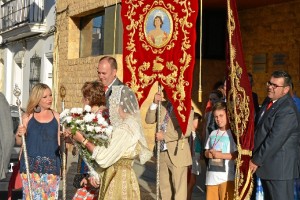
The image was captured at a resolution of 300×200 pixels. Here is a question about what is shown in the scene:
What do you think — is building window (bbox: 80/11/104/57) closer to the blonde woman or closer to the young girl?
the blonde woman

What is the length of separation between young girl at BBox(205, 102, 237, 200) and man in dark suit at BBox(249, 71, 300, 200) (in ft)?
1.21

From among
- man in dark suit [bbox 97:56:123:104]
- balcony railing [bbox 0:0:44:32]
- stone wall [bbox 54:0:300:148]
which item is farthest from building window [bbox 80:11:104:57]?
man in dark suit [bbox 97:56:123:104]

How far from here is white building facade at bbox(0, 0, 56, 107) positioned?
2159cm

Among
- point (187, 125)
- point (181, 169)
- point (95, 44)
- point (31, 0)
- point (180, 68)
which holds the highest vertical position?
point (31, 0)

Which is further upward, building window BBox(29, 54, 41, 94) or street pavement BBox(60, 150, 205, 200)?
building window BBox(29, 54, 41, 94)

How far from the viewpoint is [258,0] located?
46.0 ft

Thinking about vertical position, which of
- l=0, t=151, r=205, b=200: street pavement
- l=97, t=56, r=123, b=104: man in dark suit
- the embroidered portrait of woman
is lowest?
l=0, t=151, r=205, b=200: street pavement

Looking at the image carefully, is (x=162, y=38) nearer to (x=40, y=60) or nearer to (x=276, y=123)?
(x=276, y=123)

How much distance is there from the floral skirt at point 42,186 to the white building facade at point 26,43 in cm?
1379

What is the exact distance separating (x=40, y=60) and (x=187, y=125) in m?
15.1

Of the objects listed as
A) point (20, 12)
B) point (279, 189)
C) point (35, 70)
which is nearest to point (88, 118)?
point (279, 189)

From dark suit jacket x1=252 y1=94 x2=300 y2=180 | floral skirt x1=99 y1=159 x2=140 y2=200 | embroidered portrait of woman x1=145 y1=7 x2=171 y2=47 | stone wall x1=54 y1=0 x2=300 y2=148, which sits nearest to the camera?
floral skirt x1=99 y1=159 x2=140 y2=200

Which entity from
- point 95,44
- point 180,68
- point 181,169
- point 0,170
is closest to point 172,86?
point 180,68

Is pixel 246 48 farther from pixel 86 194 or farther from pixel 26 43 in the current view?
pixel 26 43
